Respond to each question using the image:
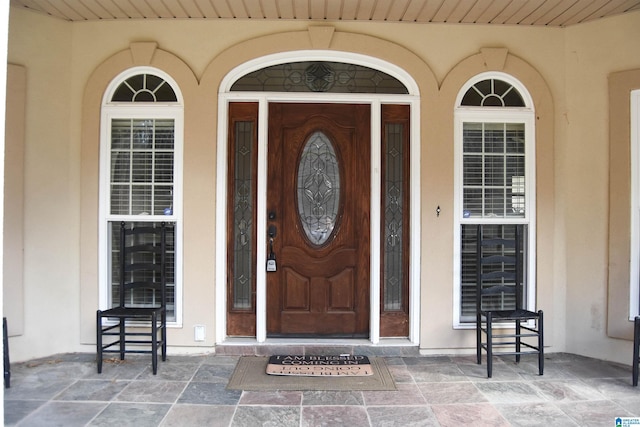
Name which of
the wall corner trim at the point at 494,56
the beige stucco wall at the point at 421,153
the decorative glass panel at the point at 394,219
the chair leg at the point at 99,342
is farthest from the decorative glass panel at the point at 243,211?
the wall corner trim at the point at 494,56

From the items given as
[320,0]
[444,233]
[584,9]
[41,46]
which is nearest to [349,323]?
[444,233]

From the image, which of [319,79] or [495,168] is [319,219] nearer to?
[319,79]

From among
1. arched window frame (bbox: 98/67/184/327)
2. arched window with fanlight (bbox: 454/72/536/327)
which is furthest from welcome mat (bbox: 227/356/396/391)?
arched window with fanlight (bbox: 454/72/536/327)

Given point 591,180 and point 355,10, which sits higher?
point 355,10

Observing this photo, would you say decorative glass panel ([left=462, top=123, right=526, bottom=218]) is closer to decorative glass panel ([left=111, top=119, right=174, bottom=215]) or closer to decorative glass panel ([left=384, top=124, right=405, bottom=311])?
decorative glass panel ([left=384, top=124, right=405, bottom=311])

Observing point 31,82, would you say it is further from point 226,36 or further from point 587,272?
point 587,272

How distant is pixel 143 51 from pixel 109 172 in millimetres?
1030

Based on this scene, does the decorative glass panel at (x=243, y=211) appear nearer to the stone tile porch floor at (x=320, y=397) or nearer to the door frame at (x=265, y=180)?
the door frame at (x=265, y=180)

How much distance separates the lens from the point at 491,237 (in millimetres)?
3682

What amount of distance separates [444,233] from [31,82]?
139 inches

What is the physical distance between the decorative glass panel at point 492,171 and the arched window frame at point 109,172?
93.7 inches

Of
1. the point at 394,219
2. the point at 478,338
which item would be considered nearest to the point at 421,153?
the point at 394,219

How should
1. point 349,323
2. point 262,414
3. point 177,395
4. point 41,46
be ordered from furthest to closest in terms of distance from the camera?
point 349,323 < point 41,46 < point 177,395 < point 262,414

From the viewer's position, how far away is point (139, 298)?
367cm
